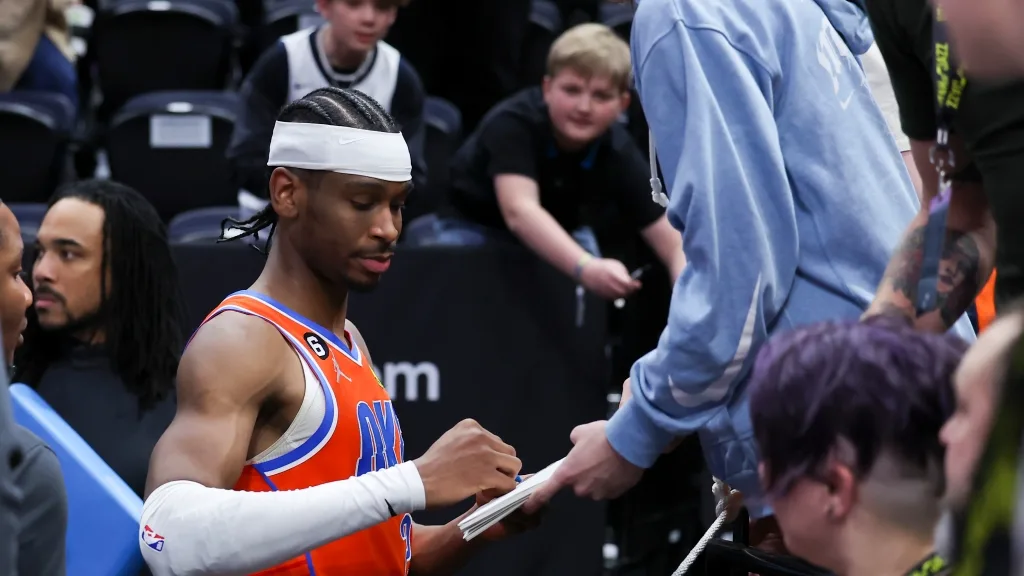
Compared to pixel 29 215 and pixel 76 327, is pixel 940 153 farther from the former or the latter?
pixel 29 215

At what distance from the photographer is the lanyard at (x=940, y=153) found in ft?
6.99

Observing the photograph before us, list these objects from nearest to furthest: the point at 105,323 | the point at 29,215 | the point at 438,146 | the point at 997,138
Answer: the point at 997,138, the point at 105,323, the point at 29,215, the point at 438,146

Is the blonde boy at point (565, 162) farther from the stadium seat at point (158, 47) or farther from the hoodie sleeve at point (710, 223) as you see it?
the hoodie sleeve at point (710, 223)

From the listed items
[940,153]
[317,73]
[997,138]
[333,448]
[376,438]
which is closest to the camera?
[997,138]

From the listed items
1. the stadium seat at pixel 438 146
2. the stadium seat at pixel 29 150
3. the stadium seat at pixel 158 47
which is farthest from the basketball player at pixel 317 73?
the stadium seat at pixel 158 47

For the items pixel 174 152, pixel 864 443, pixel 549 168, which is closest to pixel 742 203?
pixel 864 443

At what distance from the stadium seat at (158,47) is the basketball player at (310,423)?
3.83 m

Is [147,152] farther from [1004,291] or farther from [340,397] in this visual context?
[1004,291]

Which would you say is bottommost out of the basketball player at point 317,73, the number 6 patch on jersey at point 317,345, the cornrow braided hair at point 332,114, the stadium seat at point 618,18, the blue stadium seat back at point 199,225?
the stadium seat at point 618,18

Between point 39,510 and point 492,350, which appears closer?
point 39,510

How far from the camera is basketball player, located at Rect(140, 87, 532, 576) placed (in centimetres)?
253

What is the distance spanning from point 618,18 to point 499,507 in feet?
15.7

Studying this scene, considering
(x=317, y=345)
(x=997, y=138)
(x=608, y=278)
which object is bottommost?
(x=608, y=278)

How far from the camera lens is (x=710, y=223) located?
2.53 metres
